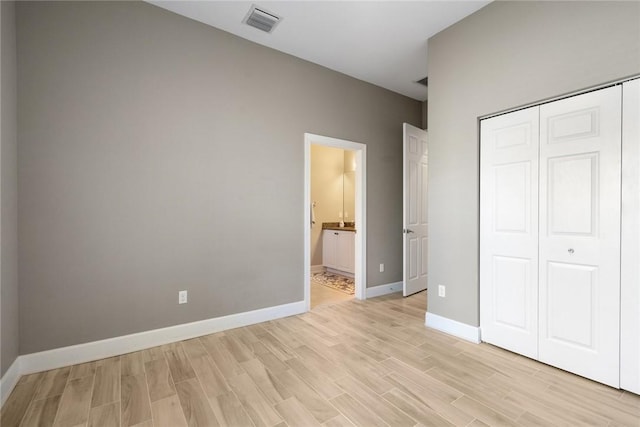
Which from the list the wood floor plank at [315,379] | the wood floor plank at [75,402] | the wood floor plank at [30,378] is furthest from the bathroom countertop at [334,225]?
the wood floor plank at [30,378]

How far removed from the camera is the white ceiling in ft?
8.67

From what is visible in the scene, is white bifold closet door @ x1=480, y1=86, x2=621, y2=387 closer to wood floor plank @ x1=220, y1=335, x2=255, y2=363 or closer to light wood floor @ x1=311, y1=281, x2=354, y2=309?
light wood floor @ x1=311, y1=281, x2=354, y2=309

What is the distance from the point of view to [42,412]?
5.73 feet

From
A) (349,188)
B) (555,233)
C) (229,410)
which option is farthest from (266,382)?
(349,188)

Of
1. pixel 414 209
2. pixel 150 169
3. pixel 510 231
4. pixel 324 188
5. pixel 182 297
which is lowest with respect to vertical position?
pixel 182 297

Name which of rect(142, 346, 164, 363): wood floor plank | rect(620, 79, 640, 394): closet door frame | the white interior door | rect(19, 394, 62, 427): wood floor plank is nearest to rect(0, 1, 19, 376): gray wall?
rect(19, 394, 62, 427): wood floor plank

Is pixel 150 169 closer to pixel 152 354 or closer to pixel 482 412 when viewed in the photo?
pixel 152 354

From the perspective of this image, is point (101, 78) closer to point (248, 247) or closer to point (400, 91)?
point (248, 247)

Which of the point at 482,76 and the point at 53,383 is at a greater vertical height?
the point at 482,76

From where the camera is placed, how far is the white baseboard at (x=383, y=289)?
418 cm

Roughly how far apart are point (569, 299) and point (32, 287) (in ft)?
13.6

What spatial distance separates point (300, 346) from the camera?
2.64 metres

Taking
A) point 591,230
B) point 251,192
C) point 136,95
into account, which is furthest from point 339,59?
point 591,230

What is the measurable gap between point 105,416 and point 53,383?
2.32ft
